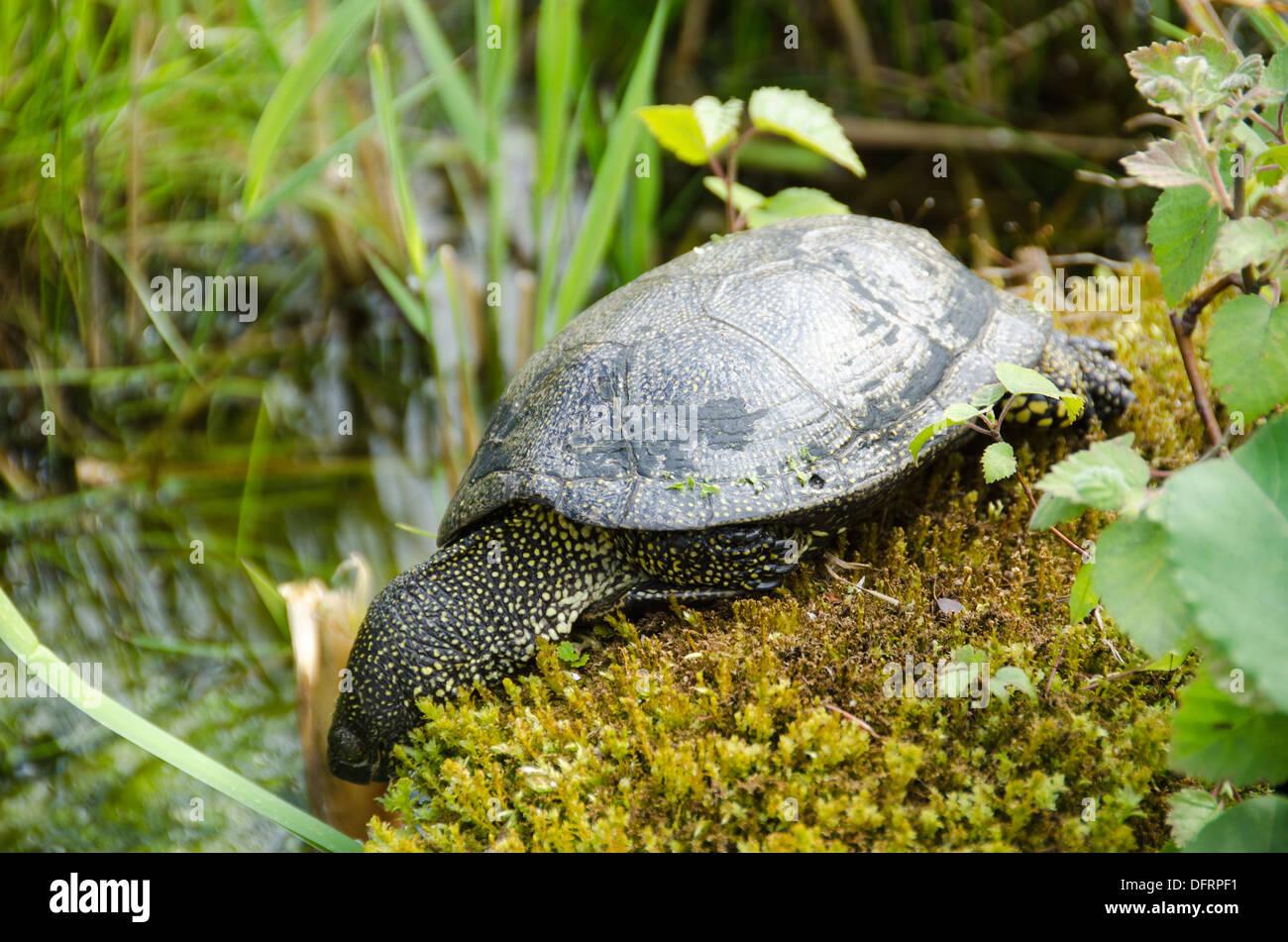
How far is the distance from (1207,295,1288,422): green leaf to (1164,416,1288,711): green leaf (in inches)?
11.7

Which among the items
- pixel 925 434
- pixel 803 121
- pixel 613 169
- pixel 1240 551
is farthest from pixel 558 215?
pixel 1240 551

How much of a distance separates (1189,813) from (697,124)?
246 cm

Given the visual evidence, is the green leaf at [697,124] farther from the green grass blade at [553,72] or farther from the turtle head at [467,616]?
the turtle head at [467,616]

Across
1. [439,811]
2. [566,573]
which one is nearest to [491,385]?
[566,573]

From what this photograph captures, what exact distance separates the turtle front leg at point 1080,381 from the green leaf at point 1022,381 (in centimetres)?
60

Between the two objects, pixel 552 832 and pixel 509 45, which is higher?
pixel 509 45

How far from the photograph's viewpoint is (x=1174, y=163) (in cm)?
206

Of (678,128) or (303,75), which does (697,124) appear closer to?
(678,128)

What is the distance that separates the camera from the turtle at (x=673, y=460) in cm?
251

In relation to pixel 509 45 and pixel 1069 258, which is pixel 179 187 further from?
pixel 1069 258

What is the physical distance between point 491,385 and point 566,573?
2.33m

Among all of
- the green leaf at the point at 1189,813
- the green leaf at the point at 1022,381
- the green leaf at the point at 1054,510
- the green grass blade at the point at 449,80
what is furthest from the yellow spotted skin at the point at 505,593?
the green grass blade at the point at 449,80

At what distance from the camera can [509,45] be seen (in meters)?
3.82
